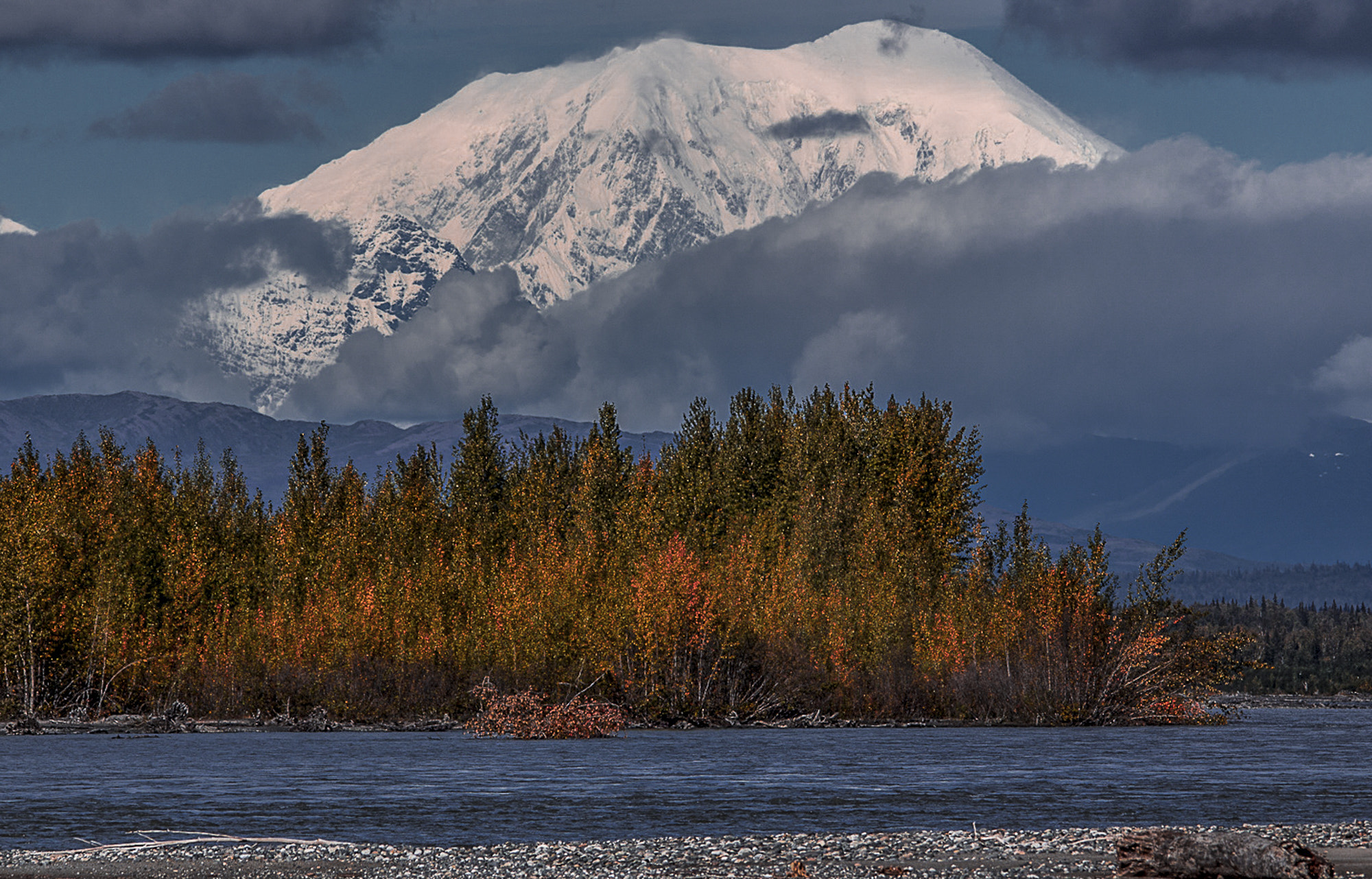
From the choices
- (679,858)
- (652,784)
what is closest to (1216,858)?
(679,858)

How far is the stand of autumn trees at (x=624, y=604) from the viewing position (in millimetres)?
99688

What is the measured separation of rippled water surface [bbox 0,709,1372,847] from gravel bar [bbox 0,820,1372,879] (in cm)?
395

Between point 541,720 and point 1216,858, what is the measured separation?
6299 centimetres

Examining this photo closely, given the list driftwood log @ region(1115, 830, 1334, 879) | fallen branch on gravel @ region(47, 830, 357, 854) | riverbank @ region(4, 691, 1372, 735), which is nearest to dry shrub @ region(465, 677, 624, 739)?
A: riverbank @ region(4, 691, 1372, 735)

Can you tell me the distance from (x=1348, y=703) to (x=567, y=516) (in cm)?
9662

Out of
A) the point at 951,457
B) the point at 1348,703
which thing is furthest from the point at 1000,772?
the point at 1348,703

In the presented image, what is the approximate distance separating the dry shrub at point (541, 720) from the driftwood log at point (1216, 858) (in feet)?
199

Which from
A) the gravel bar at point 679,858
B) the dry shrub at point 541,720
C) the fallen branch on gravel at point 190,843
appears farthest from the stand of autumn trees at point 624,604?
the fallen branch on gravel at point 190,843

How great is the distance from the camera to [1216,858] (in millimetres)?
30281

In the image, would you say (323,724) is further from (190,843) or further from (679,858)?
(679,858)

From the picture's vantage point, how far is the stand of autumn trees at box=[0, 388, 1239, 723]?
99688 mm

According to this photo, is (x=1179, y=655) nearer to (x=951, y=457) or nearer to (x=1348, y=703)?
(x=951, y=457)

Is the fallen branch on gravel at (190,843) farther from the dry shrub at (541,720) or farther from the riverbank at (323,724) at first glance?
the riverbank at (323,724)

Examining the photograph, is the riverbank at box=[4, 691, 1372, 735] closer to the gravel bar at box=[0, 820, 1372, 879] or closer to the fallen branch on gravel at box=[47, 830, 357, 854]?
the fallen branch on gravel at box=[47, 830, 357, 854]
